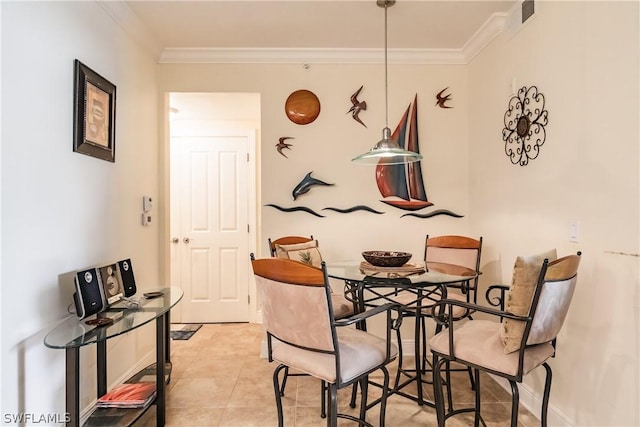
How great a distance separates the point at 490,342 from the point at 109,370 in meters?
2.25

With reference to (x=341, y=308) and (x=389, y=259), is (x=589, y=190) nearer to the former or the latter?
Result: (x=389, y=259)

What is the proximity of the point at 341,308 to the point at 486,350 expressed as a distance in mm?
954

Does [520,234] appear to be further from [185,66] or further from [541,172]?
[185,66]

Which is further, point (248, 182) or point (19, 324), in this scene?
point (248, 182)

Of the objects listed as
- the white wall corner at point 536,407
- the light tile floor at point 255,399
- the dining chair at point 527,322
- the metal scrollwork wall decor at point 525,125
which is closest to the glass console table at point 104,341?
the light tile floor at point 255,399

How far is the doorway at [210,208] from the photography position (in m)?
3.80

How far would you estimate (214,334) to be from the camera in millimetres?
3475

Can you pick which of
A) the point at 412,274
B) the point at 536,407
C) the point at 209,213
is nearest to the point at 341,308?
the point at 412,274

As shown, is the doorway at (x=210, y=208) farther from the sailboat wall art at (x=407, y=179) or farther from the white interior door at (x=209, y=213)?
the sailboat wall art at (x=407, y=179)

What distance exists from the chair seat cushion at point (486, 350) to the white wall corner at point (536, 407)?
53 cm

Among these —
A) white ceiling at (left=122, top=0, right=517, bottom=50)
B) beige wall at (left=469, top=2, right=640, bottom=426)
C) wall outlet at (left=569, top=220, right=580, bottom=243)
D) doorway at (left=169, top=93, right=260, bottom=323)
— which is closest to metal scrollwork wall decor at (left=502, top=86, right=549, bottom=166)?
beige wall at (left=469, top=2, right=640, bottom=426)

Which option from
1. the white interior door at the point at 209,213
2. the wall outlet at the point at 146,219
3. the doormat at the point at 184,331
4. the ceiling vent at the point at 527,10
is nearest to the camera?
the ceiling vent at the point at 527,10

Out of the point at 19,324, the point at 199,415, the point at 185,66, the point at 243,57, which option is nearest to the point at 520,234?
the point at 199,415

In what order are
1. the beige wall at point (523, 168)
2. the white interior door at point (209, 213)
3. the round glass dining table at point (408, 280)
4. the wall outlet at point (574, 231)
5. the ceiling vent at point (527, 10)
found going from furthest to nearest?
the white interior door at point (209, 213) < the ceiling vent at point (527, 10) < the round glass dining table at point (408, 280) < the wall outlet at point (574, 231) < the beige wall at point (523, 168)
